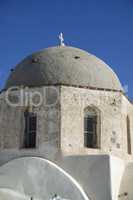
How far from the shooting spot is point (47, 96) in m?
14.2

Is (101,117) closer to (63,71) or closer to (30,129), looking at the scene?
(63,71)

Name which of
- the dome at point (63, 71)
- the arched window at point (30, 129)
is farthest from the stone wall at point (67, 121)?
the dome at point (63, 71)

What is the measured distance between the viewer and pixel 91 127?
47.6ft

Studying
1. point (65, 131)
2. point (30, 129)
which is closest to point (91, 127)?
point (65, 131)

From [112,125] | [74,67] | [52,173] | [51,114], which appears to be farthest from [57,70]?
[52,173]

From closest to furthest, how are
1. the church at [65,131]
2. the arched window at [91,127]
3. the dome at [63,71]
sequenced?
the church at [65,131], the arched window at [91,127], the dome at [63,71]

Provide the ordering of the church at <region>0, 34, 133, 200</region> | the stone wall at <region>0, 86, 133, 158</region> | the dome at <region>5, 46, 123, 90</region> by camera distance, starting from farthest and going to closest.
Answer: the dome at <region>5, 46, 123, 90</region> < the stone wall at <region>0, 86, 133, 158</region> < the church at <region>0, 34, 133, 200</region>

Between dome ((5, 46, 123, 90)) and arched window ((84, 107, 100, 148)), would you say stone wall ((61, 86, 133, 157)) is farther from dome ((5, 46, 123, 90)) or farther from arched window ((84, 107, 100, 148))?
dome ((5, 46, 123, 90))

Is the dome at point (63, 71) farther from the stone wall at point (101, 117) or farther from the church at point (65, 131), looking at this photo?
the stone wall at point (101, 117)

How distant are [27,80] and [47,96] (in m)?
1.06

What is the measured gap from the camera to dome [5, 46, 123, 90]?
48.0 feet

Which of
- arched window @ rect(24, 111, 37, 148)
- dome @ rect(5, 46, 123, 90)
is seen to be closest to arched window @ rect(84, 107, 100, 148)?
dome @ rect(5, 46, 123, 90)

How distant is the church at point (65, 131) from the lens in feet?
42.0

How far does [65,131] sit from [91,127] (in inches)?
43.8
